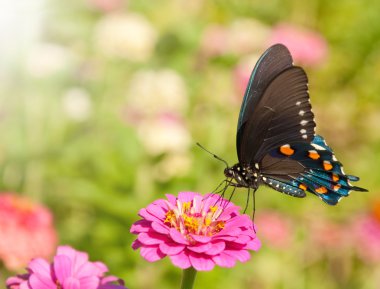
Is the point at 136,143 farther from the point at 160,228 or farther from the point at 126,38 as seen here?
the point at 160,228

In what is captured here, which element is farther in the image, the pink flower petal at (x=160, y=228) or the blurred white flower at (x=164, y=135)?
the blurred white flower at (x=164, y=135)

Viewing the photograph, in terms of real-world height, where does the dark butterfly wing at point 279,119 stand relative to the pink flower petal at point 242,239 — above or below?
above

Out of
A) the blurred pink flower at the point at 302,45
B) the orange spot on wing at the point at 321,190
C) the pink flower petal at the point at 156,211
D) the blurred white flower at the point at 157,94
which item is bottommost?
the pink flower petal at the point at 156,211

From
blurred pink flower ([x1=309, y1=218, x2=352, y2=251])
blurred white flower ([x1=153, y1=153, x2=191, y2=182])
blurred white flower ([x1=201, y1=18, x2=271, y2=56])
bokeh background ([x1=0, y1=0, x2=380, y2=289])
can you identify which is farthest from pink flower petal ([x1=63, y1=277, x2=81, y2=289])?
blurred white flower ([x1=201, y1=18, x2=271, y2=56])

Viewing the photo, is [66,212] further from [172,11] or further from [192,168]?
[172,11]

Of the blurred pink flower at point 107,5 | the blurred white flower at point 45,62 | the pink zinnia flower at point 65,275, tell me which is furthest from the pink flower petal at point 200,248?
the blurred pink flower at point 107,5

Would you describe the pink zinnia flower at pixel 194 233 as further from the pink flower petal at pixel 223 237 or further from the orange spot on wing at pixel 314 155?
the orange spot on wing at pixel 314 155

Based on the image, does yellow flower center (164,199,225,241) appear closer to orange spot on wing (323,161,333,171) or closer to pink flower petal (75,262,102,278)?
pink flower petal (75,262,102,278)

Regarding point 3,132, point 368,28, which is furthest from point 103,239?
point 368,28
